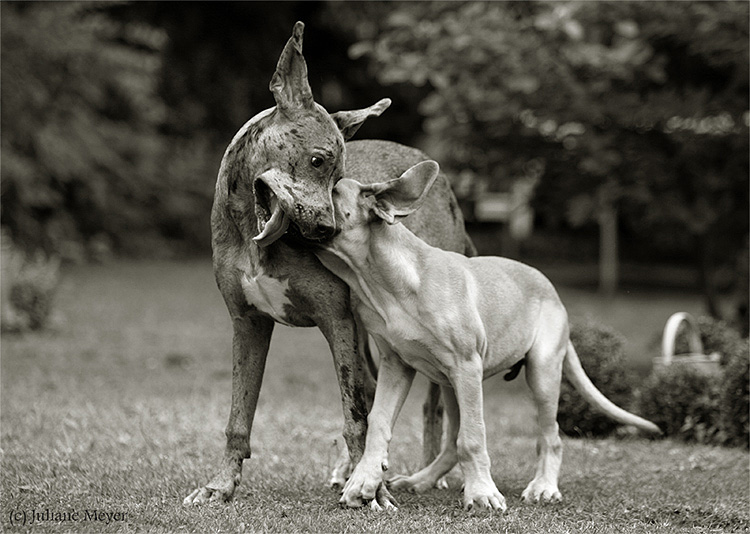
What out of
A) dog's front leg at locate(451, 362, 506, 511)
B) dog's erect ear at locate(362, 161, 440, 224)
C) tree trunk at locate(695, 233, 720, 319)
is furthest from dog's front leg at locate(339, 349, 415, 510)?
tree trunk at locate(695, 233, 720, 319)

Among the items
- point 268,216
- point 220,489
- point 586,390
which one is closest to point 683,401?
point 586,390

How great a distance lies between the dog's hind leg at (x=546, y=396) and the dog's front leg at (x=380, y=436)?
2.66ft

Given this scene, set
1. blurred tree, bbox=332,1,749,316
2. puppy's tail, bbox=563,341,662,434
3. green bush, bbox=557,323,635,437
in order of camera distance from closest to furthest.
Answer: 1. puppy's tail, bbox=563,341,662,434
2. green bush, bbox=557,323,635,437
3. blurred tree, bbox=332,1,749,316

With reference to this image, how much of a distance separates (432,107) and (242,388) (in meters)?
6.86

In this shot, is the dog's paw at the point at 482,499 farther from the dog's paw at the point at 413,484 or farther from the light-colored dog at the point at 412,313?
the dog's paw at the point at 413,484

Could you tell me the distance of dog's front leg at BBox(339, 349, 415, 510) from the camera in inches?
190

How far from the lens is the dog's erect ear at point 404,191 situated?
4758 mm

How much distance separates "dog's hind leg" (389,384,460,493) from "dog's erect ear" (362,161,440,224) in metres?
1.23

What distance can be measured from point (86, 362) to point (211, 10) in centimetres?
1427

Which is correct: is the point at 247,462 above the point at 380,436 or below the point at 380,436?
below

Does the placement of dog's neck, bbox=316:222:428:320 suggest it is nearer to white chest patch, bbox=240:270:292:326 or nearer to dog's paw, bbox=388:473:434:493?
white chest patch, bbox=240:270:292:326

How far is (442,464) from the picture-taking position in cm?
568

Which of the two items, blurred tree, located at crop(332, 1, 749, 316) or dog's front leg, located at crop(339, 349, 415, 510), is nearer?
dog's front leg, located at crop(339, 349, 415, 510)

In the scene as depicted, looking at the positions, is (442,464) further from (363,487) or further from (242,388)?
(242,388)
